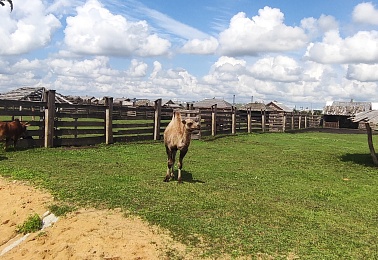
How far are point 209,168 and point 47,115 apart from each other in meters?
6.47

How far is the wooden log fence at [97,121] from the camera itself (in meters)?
13.3

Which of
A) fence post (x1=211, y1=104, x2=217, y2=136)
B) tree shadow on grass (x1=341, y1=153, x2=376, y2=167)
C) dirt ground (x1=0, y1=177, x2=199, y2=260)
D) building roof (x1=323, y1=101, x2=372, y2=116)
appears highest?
building roof (x1=323, y1=101, x2=372, y2=116)

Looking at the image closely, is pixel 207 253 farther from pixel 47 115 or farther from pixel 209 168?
pixel 47 115

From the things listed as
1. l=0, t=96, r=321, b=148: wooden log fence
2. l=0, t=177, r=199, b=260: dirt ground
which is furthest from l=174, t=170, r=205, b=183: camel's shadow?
l=0, t=177, r=199, b=260: dirt ground

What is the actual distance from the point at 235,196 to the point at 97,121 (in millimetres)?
9210

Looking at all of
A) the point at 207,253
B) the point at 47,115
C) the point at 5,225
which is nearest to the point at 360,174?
the point at 207,253

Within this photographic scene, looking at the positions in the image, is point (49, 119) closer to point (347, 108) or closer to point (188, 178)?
point (188, 178)

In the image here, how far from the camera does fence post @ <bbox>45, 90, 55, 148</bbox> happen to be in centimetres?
1336

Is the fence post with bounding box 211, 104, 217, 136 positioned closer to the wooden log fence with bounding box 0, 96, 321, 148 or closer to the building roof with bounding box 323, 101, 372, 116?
the wooden log fence with bounding box 0, 96, 321, 148

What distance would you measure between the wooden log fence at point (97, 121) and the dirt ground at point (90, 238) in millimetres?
4999

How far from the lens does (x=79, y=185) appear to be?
8.03 m

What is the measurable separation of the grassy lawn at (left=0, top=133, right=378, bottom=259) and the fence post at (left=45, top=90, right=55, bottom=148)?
0.81 metres

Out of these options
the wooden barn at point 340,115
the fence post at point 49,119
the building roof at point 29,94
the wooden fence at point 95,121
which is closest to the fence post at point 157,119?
the wooden fence at point 95,121

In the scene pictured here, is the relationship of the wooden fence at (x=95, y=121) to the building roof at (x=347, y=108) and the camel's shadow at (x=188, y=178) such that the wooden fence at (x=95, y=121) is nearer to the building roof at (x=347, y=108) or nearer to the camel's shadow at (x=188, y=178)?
the camel's shadow at (x=188, y=178)
